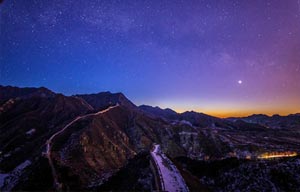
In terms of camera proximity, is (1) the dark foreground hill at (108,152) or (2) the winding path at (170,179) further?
(1) the dark foreground hill at (108,152)

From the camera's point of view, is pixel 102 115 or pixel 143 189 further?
pixel 102 115

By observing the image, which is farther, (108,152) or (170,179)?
(108,152)

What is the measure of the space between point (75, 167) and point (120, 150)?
1499 inches

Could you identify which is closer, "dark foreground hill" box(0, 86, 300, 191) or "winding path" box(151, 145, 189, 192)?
"winding path" box(151, 145, 189, 192)

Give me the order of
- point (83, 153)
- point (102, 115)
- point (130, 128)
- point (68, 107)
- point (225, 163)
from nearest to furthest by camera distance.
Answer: point (225, 163), point (83, 153), point (102, 115), point (130, 128), point (68, 107)

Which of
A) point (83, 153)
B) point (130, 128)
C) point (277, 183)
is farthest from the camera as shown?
point (130, 128)

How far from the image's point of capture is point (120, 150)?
109 metres

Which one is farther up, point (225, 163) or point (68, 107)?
point (68, 107)

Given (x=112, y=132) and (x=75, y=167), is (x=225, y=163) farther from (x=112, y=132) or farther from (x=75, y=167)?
(x=112, y=132)

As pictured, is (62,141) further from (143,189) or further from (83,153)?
(143,189)

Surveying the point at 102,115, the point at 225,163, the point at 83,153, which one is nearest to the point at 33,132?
the point at 102,115

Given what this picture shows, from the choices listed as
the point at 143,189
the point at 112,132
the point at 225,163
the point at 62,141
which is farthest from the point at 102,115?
the point at 143,189

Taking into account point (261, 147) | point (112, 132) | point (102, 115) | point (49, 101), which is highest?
point (49, 101)

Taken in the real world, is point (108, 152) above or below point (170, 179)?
below
